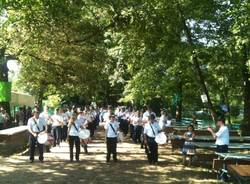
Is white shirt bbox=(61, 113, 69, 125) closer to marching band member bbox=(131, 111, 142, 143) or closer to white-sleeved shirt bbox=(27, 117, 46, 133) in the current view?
marching band member bbox=(131, 111, 142, 143)

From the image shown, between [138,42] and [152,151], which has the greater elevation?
[138,42]

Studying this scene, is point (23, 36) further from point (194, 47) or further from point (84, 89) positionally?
point (194, 47)

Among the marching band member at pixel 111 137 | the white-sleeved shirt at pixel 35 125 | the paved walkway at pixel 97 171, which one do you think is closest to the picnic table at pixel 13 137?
the paved walkway at pixel 97 171

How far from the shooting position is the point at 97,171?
1623 cm

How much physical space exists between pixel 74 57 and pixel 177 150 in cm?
1110

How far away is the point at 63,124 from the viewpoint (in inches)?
966

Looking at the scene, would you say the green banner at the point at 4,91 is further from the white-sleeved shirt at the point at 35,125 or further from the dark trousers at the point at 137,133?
the white-sleeved shirt at the point at 35,125

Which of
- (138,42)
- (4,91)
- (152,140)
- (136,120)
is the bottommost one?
(152,140)

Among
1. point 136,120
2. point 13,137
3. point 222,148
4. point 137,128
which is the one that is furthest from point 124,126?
point 222,148

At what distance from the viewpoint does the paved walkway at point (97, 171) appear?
576 inches

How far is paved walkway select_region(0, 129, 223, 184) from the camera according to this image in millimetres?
14641

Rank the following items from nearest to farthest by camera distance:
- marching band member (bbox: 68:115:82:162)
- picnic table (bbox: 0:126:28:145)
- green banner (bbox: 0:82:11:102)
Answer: marching band member (bbox: 68:115:82:162)
picnic table (bbox: 0:126:28:145)
green banner (bbox: 0:82:11:102)

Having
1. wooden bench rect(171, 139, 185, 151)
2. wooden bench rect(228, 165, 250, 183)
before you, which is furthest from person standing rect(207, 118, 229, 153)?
wooden bench rect(171, 139, 185, 151)

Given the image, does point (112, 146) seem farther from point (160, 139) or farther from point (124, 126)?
point (124, 126)
